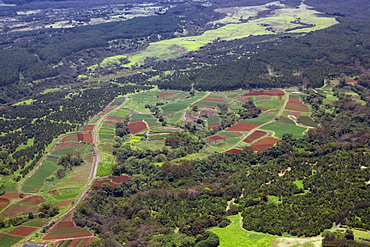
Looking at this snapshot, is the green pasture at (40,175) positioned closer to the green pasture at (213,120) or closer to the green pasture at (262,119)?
the green pasture at (213,120)

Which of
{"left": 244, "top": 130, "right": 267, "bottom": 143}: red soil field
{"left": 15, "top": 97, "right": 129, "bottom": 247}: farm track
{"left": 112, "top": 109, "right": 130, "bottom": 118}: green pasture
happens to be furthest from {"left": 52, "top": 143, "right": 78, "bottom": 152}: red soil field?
{"left": 244, "top": 130, "right": 267, "bottom": 143}: red soil field

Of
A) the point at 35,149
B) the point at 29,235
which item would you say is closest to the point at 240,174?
the point at 29,235

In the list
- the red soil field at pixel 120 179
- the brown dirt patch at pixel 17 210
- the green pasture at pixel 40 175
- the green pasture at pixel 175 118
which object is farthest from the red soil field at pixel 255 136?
the brown dirt patch at pixel 17 210

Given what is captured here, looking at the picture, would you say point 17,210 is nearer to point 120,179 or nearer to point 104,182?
point 104,182

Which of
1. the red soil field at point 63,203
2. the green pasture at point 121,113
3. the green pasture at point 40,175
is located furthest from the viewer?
the green pasture at point 121,113

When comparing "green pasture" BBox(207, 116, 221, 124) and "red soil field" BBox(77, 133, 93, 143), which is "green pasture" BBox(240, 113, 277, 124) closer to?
"green pasture" BBox(207, 116, 221, 124)
